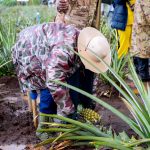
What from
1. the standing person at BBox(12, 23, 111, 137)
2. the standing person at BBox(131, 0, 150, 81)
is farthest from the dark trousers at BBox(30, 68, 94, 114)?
the standing person at BBox(131, 0, 150, 81)

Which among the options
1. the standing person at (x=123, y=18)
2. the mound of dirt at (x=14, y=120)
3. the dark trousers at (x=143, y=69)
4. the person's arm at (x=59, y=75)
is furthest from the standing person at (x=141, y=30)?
the person's arm at (x=59, y=75)

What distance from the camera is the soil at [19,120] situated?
13.8 ft

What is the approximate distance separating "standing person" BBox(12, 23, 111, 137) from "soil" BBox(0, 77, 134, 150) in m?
0.26

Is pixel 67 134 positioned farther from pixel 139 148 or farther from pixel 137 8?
pixel 137 8

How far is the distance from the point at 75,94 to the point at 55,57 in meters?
0.69

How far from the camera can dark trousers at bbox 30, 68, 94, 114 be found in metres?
4.09

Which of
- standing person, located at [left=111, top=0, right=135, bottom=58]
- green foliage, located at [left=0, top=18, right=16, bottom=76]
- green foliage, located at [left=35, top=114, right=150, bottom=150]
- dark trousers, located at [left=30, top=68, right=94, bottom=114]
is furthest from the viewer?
green foliage, located at [left=0, top=18, right=16, bottom=76]

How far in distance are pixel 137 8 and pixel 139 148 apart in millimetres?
3406

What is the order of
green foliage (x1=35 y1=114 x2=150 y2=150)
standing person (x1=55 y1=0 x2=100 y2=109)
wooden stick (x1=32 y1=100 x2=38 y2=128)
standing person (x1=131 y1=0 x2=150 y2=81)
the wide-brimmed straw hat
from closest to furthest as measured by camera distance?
1. green foliage (x1=35 y1=114 x2=150 y2=150)
2. the wide-brimmed straw hat
3. standing person (x1=55 y1=0 x2=100 y2=109)
4. wooden stick (x1=32 y1=100 x2=38 y2=128)
5. standing person (x1=131 y1=0 x2=150 y2=81)

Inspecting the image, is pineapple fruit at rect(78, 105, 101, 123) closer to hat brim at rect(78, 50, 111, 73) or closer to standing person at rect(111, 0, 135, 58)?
hat brim at rect(78, 50, 111, 73)

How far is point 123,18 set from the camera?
6.62 m

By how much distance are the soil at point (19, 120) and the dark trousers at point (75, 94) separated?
0.29 m

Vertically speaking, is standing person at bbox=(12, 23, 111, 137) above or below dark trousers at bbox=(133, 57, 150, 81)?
above

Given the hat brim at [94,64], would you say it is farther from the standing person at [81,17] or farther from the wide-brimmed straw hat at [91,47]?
the standing person at [81,17]
